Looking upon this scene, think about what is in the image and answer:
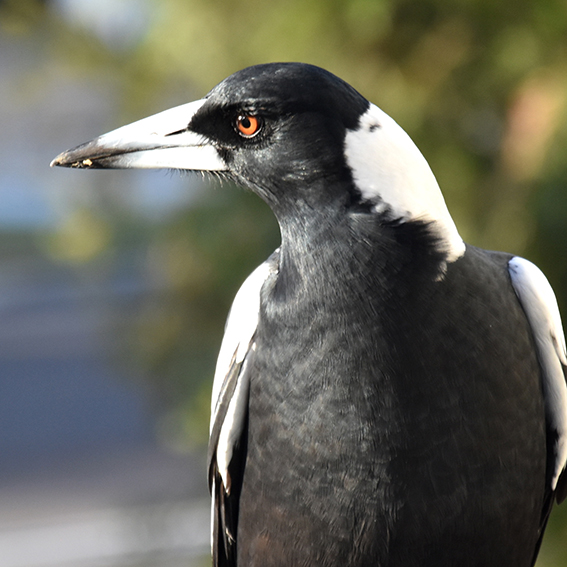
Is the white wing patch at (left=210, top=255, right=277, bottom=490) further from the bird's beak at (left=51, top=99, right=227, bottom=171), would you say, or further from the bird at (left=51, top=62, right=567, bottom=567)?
the bird's beak at (left=51, top=99, right=227, bottom=171)

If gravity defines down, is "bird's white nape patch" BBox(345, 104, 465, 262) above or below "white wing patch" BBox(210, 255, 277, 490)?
above

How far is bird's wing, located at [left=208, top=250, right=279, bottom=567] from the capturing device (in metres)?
1.42

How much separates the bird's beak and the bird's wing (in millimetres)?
234

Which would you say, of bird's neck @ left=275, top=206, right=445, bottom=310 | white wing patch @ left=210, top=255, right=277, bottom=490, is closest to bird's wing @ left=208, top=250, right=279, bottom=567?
white wing patch @ left=210, top=255, right=277, bottom=490

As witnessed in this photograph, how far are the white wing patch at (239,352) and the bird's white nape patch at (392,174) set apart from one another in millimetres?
270

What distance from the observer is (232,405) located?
1.41 meters

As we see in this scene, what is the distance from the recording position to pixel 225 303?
8.41ft

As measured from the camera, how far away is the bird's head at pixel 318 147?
122cm

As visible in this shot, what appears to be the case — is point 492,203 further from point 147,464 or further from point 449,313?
point 147,464

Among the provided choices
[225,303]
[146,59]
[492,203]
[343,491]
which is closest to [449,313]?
[343,491]

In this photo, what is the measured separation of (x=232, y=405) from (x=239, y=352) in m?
0.09

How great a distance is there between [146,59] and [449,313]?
163 centimetres

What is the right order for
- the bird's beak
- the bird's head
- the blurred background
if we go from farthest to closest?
the blurred background, the bird's beak, the bird's head

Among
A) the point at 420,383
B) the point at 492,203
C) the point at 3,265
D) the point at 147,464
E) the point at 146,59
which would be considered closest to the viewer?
the point at 420,383
